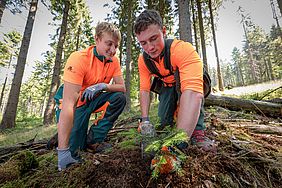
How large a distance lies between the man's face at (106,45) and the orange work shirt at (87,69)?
11cm

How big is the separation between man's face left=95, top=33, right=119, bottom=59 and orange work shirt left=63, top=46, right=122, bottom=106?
0.37 ft

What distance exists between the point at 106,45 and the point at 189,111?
1432 mm

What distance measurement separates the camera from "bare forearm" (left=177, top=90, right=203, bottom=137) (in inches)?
58.7

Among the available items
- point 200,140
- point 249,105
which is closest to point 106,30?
point 200,140

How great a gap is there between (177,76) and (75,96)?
1.20m

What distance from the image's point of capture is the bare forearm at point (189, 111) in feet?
4.90

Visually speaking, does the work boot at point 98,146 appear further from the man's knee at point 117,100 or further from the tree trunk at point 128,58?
the tree trunk at point 128,58

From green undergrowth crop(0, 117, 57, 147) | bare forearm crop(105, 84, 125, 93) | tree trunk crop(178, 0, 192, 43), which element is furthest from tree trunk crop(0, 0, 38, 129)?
bare forearm crop(105, 84, 125, 93)

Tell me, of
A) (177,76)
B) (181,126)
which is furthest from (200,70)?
(181,126)

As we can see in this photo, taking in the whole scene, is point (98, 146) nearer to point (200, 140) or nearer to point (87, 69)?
point (87, 69)

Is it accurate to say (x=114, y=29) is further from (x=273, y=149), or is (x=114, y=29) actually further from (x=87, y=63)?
(x=273, y=149)

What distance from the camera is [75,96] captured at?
2039 mm

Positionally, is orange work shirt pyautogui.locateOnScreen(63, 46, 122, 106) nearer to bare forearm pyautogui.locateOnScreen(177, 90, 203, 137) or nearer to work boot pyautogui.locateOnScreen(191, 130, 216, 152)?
bare forearm pyautogui.locateOnScreen(177, 90, 203, 137)

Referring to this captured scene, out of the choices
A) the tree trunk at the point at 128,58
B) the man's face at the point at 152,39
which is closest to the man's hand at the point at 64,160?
the man's face at the point at 152,39
